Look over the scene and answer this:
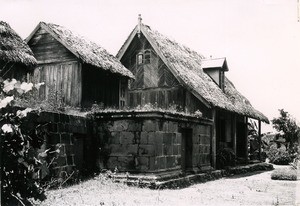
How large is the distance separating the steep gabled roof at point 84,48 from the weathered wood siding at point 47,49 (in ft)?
0.84

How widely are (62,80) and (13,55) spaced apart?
3.02m

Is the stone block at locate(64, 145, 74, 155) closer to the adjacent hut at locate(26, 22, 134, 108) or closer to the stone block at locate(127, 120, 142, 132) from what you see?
the stone block at locate(127, 120, 142, 132)

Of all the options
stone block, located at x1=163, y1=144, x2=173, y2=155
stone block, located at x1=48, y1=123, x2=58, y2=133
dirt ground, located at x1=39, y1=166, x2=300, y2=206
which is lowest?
dirt ground, located at x1=39, y1=166, x2=300, y2=206

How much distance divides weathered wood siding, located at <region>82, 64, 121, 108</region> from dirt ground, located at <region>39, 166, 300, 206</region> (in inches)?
209

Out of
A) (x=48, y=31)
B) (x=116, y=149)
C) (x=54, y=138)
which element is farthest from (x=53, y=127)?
(x=48, y=31)

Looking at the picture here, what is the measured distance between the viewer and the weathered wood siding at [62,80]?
16.1 m

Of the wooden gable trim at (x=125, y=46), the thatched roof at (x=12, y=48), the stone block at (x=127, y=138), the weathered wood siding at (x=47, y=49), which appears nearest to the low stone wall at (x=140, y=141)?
the stone block at (x=127, y=138)

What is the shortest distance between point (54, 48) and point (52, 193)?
877 centimetres

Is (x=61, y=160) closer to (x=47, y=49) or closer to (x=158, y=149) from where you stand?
(x=158, y=149)

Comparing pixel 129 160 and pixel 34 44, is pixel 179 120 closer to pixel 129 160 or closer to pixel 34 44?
pixel 129 160

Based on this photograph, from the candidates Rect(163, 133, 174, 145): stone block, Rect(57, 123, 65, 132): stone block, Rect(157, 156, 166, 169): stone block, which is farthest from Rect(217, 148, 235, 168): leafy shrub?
Rect(57, 123, 65, 132): stone block

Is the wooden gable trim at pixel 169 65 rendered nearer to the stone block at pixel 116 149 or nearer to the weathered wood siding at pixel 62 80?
the weathered wood siding at pixel 62 80

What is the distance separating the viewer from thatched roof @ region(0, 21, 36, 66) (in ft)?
44.4

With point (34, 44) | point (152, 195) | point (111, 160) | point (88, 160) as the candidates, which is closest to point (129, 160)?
point (111, 160)
